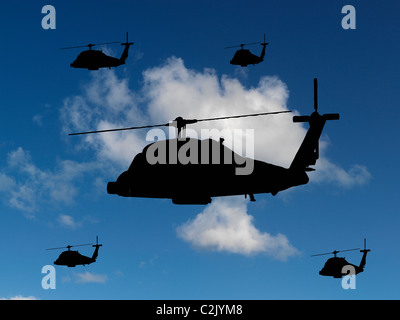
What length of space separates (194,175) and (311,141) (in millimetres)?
6506

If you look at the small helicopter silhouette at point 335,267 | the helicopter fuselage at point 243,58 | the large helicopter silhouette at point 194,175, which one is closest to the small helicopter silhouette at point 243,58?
the helicopter fuselage at point 243,58

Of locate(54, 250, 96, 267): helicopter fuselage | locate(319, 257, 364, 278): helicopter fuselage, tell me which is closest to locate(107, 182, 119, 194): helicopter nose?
locate(54, 250, 96, 267): helicopter fuselage

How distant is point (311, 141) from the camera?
25.3 m

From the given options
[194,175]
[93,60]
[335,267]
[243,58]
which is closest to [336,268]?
[335,267]

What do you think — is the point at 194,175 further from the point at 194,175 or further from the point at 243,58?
the point at 243,58

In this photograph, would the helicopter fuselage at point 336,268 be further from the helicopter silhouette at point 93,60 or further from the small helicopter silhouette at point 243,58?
the helicopter silhouette at point 93,60

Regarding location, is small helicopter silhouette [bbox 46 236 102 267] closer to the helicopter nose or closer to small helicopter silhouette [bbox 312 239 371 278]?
small helicopter silhouette [bbox 312 239 371 278]

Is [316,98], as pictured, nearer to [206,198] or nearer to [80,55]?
[206,198]

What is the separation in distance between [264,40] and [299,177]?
42.1m

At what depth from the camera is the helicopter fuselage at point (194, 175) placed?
2217cm

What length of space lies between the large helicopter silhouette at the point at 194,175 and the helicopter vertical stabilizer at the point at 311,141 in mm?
1353
